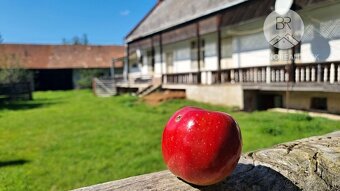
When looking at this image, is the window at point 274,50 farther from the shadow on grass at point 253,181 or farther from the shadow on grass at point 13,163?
the shadow on grass at point 253,181

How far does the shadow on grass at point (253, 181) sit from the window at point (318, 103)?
9621mm

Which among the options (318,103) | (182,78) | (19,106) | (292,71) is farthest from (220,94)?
(19,106)

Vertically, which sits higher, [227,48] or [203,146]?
[227,48]

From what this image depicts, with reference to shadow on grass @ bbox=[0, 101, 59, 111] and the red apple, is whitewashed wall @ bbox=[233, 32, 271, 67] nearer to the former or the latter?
shadow on grass @ bbox=[0, 101, 59, 111]

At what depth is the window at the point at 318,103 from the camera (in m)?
10.6

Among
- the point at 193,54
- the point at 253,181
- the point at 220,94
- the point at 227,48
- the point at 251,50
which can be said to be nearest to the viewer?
the point at 253,181

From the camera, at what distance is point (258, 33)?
44.2 feet

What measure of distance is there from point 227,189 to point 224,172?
158 millimetres

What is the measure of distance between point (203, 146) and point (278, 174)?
0.71m

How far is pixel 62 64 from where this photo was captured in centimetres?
3378

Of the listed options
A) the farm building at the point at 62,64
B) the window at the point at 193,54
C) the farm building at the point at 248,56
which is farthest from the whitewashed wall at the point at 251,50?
the farm building at the point at 62,64

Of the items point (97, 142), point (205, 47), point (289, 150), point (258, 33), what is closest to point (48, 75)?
point (205, 47)

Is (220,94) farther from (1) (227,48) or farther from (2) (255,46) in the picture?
(1) (227,48)

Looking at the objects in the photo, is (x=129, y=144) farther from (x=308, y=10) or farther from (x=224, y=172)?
(x=308, y=10)
